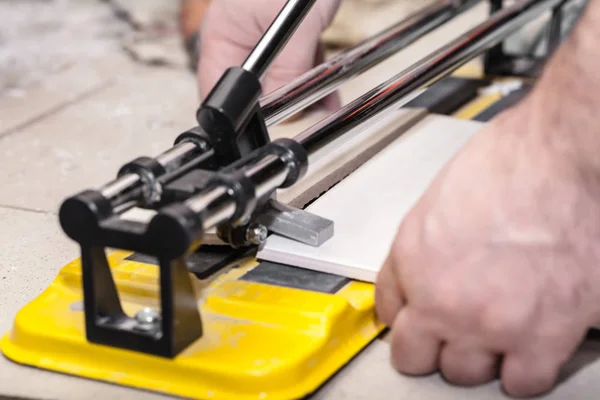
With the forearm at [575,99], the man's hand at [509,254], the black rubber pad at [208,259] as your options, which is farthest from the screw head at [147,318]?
the forearm at [575,99]

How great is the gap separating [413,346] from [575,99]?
279 mm

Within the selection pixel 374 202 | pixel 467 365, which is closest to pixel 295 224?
pixel 374 202

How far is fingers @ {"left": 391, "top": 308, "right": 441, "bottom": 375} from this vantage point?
0.83 m

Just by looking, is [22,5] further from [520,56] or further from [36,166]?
[520,56]

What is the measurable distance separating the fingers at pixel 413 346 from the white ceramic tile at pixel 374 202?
0.13 m

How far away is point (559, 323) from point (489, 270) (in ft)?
0.27

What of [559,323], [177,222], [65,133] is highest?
[177,222]

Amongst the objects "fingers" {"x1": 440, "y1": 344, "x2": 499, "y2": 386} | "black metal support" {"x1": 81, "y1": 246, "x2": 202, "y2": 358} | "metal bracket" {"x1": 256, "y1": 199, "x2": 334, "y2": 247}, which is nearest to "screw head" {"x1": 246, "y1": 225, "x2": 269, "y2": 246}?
"metal bracket" {"x1": 256, "y1": 199, "x2": 334, "y2": 247}

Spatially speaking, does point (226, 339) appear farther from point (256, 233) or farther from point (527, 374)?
point (527, 374)

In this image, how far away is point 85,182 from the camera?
1.46 metres

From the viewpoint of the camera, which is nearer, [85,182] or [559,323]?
[559,323]

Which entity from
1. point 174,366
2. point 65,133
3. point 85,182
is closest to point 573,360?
point 174,366

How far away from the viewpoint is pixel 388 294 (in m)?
0.88

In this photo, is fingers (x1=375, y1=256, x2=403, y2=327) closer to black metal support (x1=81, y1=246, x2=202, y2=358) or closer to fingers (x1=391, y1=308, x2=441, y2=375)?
fingers (x1=391, y1=308, x2=441, y2=375)
